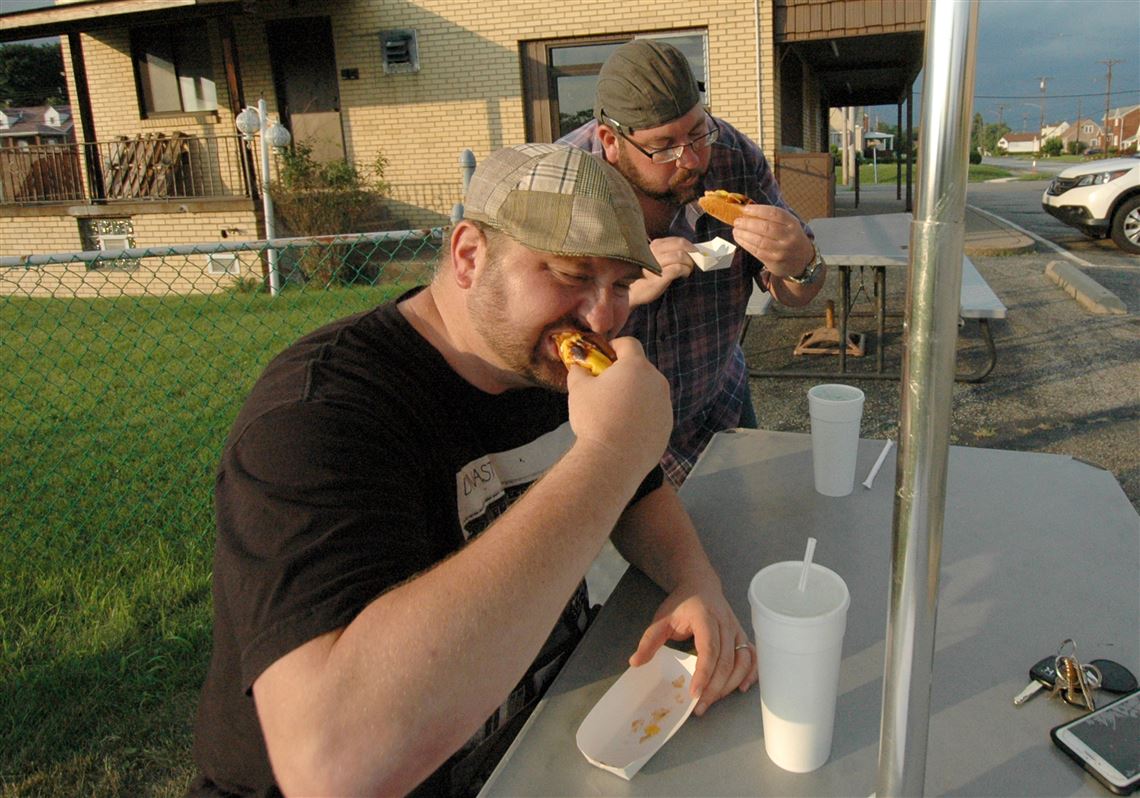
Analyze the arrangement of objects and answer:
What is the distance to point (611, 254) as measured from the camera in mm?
1518

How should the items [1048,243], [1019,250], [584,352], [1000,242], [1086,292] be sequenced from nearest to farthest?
[584,352] < [1086,292] < [1019,250] < [1000,242] < [1048,243]

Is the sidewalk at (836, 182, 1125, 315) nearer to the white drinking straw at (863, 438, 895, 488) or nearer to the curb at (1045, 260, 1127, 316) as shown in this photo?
the curb at (1045, 260, 1127, 316)

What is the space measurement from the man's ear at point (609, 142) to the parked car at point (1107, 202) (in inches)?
505

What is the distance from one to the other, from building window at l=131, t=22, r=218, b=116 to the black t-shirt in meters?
16.5

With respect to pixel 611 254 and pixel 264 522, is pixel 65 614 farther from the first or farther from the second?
pixel 611 254

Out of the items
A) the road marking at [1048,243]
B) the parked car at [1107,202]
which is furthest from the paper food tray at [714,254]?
the parked car at [1107,202]

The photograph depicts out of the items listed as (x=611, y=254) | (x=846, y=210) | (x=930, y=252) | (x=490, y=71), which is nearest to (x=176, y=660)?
(x=611, y=254)

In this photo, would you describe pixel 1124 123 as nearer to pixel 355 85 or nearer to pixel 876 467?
pixel 355 85

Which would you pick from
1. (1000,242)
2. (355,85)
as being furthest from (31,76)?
(1000,242)

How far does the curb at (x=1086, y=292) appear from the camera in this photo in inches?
335

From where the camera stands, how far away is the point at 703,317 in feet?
9.87

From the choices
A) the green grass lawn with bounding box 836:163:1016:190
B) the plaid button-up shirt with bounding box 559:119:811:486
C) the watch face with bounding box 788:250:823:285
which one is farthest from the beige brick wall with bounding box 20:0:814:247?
the green grass lawn with bounding box 836:163:1016:190

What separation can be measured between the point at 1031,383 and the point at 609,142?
511 cm

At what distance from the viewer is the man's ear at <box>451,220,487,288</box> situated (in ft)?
5.30
